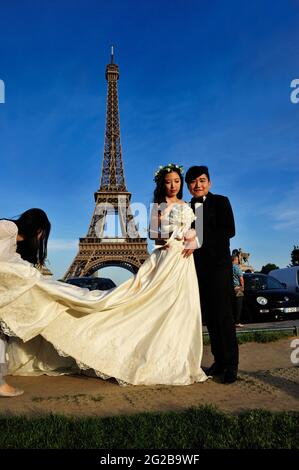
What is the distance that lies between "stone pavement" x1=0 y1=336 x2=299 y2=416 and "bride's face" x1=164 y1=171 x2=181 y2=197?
7.12 feet

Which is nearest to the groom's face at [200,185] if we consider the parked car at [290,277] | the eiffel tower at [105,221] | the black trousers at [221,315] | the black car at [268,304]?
the black trousers at [221,315]

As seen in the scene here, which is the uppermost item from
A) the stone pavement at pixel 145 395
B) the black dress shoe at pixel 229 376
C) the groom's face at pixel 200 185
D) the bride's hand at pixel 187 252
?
the groom's face at pixel 200 185

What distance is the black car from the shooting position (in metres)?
10.0

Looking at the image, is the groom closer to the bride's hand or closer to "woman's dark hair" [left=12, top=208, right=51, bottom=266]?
the bride's hand

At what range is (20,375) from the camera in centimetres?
489

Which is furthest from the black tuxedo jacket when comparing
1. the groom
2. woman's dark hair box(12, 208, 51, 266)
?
woman's dark hair box(12, 208, 51, 266)

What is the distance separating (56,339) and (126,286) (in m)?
0.95

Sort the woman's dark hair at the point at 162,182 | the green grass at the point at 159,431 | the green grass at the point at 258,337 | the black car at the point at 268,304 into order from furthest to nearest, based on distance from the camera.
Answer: the black car at the point at 268,304
the green grass at the point at 258,337
the woman's dark hair at the point at 162,182
the green grass at the point at 159,431

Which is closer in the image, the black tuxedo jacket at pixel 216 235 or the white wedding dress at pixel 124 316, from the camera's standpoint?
the white wedding dress at pixel 124 316

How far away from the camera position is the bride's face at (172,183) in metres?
4.88

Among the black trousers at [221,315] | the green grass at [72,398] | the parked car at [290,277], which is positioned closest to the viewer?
the green grass at [72,398]

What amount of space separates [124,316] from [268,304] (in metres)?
6.57

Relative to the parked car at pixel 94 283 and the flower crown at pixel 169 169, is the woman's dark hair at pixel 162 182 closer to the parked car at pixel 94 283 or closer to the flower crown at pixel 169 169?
the flower crown at pixel 169 169
